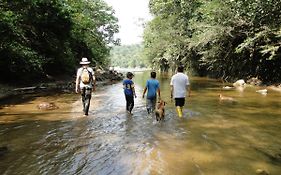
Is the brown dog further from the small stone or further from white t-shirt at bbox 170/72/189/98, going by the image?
the small stone

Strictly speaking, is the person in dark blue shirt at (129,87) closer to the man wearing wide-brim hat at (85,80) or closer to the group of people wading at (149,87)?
the group of people wading at (149,87)

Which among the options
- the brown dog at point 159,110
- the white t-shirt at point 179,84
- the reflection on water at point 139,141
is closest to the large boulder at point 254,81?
the reflection on water at point 139,141

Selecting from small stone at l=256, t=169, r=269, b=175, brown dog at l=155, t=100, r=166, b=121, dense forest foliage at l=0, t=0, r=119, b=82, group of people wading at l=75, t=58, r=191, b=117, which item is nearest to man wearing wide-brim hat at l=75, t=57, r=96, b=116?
group of people wading at l=75, t=58, r=191, b=117

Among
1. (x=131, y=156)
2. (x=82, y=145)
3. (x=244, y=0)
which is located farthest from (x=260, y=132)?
(x=244, y=0)

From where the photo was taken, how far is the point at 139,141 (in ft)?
27.0

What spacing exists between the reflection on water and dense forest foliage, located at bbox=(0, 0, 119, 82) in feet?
18.3

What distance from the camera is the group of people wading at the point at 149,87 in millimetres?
10484

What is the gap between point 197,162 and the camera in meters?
6.45

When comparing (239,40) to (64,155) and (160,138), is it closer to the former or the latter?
(160,138)

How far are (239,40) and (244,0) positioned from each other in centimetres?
701

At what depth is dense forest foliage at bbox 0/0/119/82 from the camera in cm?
1778

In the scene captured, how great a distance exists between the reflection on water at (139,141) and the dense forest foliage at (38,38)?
18.3 ft

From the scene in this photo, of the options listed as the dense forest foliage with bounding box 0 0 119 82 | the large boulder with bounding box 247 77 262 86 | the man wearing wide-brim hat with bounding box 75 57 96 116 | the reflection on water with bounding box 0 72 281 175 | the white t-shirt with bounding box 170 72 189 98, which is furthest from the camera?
the large boulder with bounding box 247 77 262 86

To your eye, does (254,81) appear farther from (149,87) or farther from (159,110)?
(159,110)
